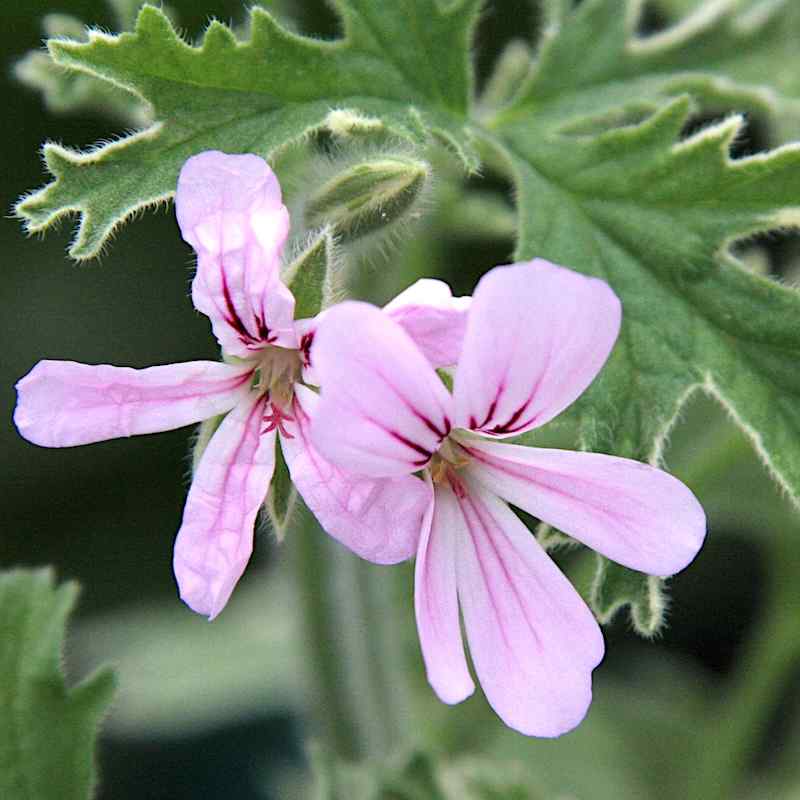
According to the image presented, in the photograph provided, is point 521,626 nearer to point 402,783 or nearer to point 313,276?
point 313,276

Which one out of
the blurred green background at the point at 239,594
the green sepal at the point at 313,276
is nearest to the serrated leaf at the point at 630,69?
the blurred green background at the point at 239,594

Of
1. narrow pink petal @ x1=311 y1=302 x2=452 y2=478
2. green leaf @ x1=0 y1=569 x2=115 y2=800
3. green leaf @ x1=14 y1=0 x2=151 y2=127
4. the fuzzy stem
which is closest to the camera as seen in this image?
narrow pink petal @ x1=311 y1=302 x2=452 y2=478

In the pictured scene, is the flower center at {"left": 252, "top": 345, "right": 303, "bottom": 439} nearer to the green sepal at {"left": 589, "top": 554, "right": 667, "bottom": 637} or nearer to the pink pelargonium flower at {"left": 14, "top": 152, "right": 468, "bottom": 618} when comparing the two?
the pink pelargonium flower at {"left": 14, "top": 152, "right": 468, "bottom": 618}

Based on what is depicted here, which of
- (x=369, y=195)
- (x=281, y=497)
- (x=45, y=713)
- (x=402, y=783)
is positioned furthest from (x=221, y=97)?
(x=402, y=783)

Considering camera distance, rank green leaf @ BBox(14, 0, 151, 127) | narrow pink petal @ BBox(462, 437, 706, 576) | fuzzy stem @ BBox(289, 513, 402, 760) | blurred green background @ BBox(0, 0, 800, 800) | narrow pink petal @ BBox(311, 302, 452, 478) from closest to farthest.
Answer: narrow pink petal @ BBox(311, 302, 452, 478) < narrow pink petal @ BBox(462, 437, 706, 576) < green leaf @ BBox(14, 0, 151, 127) < fuzzy stem @ BBox(289, 513, 402, 760) < blurred green background @ BBox(0, 0, 800, 800)

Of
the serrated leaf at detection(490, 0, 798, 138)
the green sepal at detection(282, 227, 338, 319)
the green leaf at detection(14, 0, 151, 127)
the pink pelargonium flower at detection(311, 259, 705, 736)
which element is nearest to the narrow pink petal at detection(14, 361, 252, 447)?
the green sepal at detection(282, 227, 338, 319)

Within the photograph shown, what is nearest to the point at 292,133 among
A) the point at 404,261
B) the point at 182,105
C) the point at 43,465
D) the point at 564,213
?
the point at 182,105

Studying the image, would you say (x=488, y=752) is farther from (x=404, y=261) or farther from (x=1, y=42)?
(x=1, y=42)
